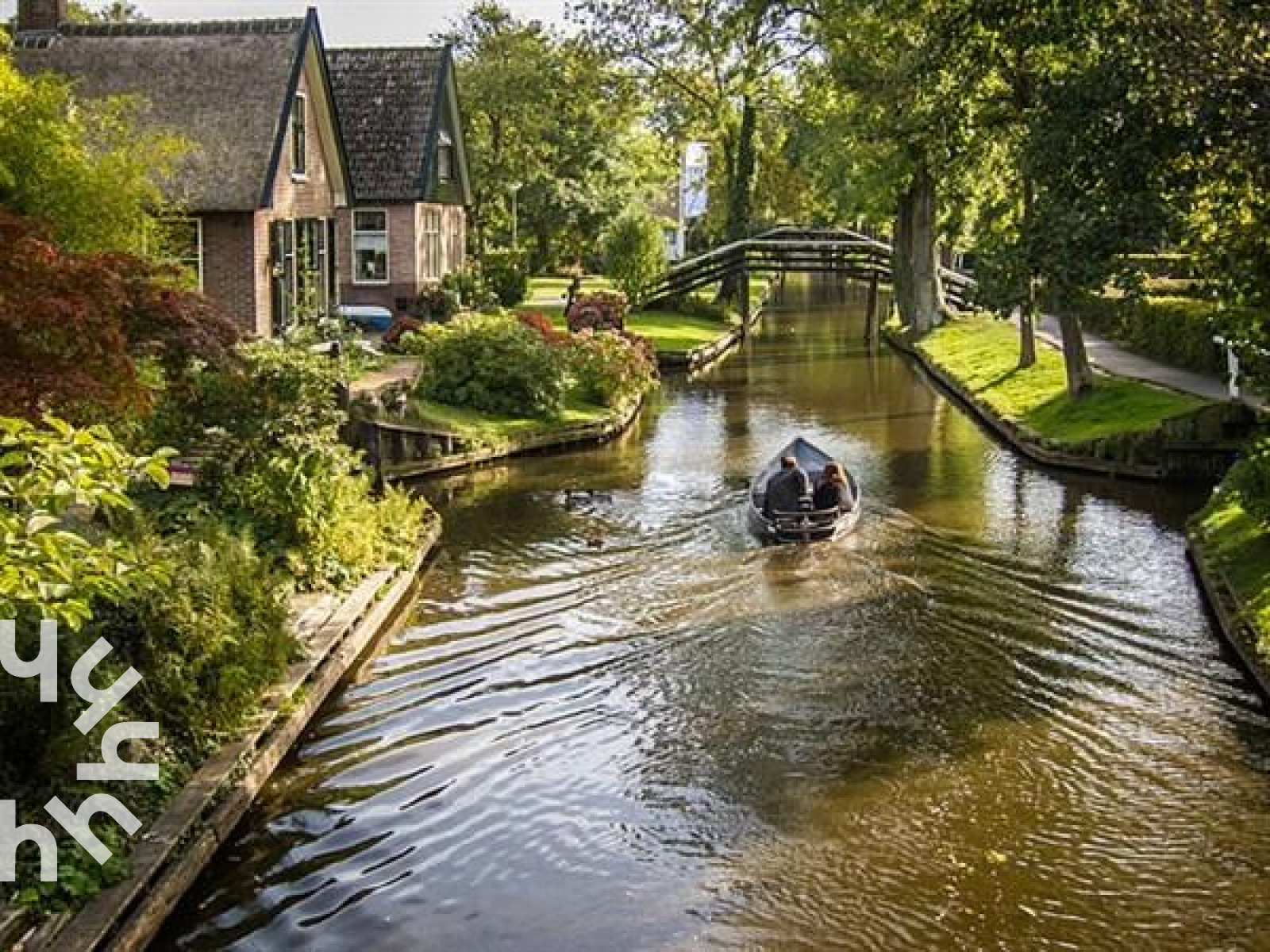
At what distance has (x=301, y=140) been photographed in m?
35.0

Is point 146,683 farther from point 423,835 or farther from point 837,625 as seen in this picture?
point 837,625

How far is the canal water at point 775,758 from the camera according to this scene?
10.8 metres

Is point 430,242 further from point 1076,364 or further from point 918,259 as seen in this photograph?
point 1076,364

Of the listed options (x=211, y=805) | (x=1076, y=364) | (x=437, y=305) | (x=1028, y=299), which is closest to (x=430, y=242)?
(x=437, y=305)

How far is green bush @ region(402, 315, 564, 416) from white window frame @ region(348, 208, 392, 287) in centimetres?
1202

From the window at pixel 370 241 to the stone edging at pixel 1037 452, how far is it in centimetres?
1581

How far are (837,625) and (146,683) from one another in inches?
316

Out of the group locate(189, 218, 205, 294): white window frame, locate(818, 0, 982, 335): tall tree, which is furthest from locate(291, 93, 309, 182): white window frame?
locate(818, 0, 982, 335): tall tree

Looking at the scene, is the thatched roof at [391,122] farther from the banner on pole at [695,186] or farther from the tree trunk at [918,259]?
the banner on pole at [695,186]

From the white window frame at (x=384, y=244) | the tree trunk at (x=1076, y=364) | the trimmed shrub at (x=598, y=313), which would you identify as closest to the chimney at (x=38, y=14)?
the white window frame at (x=384, y=244)

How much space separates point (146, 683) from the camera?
12344 millimetres

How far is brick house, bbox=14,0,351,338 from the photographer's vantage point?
1250 inches

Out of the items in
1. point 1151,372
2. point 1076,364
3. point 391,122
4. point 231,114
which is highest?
point 391,122

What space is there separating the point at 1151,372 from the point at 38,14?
86.1ft
